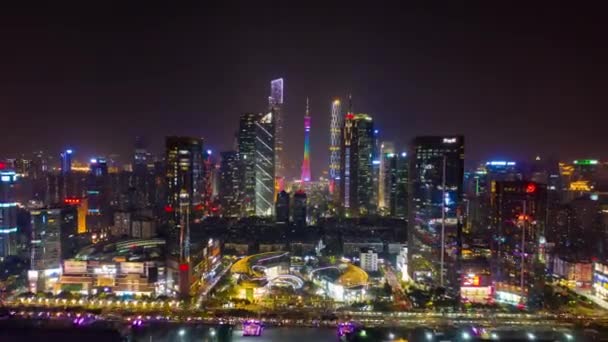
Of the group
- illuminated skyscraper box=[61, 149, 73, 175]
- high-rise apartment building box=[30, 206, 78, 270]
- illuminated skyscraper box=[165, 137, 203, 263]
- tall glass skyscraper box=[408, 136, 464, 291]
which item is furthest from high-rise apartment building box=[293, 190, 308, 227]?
illuminated skyscraper box=[61, 149, 73, 175]

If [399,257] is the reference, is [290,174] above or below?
above

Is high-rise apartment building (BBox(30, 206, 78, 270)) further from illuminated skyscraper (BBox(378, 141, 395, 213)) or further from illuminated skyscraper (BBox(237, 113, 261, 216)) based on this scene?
illuminated skyscraper (BBox(378, 141, 395, 213))

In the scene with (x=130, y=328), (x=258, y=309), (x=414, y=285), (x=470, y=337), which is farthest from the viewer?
(x=414, y=285)

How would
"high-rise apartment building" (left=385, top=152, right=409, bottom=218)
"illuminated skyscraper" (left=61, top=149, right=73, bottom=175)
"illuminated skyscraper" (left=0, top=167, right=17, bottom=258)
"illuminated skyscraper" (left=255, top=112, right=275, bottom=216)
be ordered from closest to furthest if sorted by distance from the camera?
"illuminated skyscraper" (left=0, top=167, right=17, bottom=258) → "illuminated skyscraper" (left=61, top=149, right=73, bottom=175) → "high-rise apartment building" (left=385, top=152, right=409, bottom=218) → "illuminated skyscraper" (left=255, top=112, right=275, bottom=216)

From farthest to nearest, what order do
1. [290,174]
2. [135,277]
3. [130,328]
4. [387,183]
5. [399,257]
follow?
[290,174] < [387,183] < [399,257] < [135,277] < [130,328]

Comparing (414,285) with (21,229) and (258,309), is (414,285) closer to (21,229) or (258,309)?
(258,309)

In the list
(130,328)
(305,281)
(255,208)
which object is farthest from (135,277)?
(255,208)

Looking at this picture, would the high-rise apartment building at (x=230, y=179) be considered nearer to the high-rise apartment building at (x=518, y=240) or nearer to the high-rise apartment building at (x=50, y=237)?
the high-rise apartment building at (x=50, y=237)
